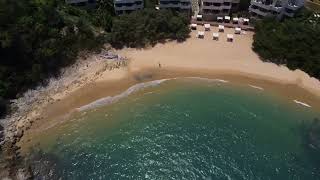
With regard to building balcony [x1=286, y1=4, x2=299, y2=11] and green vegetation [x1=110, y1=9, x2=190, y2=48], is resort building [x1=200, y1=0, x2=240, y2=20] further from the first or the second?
building balcony [x1=286, y1=4, x2=299, y2=11]

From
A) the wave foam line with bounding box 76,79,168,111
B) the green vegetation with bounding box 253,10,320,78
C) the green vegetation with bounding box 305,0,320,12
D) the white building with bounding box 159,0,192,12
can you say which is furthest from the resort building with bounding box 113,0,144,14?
the green vegetation with bounding box 305,0,320,12

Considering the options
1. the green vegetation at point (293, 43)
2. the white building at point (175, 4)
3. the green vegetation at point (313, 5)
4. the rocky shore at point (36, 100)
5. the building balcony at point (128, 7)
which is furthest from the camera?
the white building at point (175, 4)

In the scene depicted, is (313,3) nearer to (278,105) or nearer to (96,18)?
(278,105)

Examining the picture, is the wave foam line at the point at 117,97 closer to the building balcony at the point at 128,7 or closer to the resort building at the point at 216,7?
the building balcony at the point at 128,7

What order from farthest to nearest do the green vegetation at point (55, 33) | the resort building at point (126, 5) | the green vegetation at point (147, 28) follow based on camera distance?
the resort building at point (126, 5) < the green vegetation at point (147, 28) < the green vegetation at point (55, 33)

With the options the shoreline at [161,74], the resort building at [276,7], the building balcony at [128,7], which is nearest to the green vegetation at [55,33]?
the building balcony at [128,7]

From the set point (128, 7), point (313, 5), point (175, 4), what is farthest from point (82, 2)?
point (313, 5)

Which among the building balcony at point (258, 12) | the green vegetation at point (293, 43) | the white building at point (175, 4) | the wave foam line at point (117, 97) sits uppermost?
the white building at point (175, 4)
